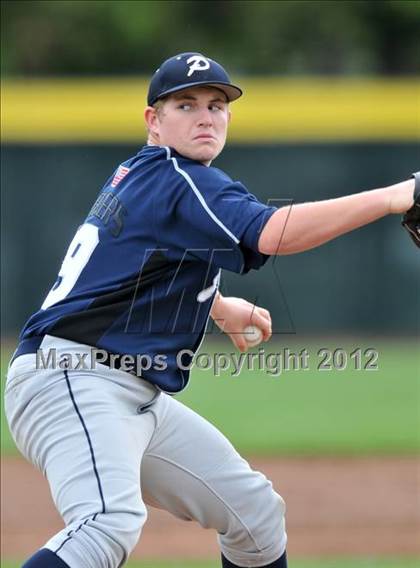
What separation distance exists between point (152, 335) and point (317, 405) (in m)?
6.16

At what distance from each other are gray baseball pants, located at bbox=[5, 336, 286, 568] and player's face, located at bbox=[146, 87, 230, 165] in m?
0.65

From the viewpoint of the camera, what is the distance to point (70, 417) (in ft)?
10.4

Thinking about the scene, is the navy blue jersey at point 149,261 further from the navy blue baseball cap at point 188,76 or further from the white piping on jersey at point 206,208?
the navy blue baseball cap at point 188,76

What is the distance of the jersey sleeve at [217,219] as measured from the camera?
122 inches

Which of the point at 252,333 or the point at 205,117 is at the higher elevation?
the point at 205,117

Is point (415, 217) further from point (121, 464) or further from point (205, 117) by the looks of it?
point (121, 464)

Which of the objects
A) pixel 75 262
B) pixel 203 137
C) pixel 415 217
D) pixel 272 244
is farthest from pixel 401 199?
pixel 75 262

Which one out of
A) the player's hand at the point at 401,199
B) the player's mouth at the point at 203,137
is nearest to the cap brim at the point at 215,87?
the player's mouth at the point at 203,137

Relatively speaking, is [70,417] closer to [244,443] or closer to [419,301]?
[244,443]

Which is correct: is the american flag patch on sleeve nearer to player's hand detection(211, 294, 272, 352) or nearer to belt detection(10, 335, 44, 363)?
belt detection(10, 335, 44, 363)

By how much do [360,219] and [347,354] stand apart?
323 inches

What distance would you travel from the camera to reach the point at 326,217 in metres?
3.02

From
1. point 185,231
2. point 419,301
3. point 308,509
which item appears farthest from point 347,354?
point 185,231

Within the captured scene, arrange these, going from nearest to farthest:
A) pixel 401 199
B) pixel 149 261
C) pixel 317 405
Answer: pixel 401 199 < pixel 149 261 < pixel 317 405
